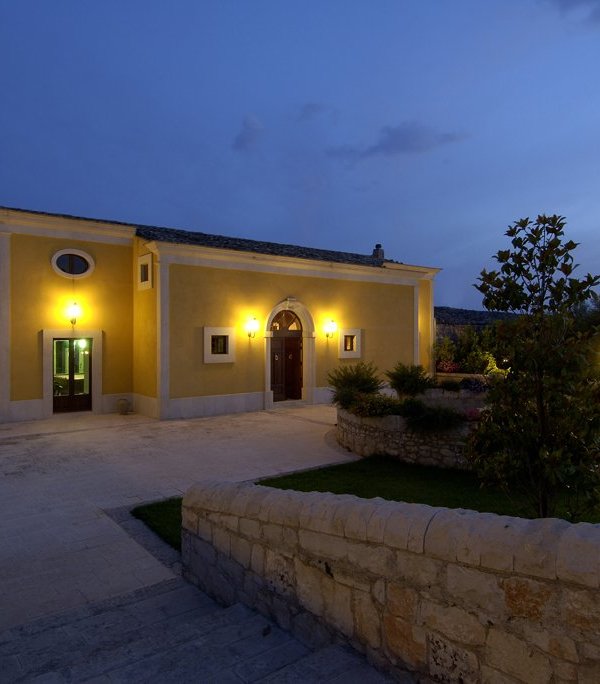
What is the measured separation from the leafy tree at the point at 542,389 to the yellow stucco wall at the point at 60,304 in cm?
1287

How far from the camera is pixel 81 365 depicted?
→ 1502 cm

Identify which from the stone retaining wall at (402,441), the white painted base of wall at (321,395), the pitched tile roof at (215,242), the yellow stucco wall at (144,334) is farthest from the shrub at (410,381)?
the yellow stucco wall at (144,334)

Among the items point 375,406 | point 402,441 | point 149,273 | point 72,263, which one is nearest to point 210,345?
point 149,273

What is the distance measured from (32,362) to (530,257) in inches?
528

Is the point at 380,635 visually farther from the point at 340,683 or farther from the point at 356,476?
the point at 356,476

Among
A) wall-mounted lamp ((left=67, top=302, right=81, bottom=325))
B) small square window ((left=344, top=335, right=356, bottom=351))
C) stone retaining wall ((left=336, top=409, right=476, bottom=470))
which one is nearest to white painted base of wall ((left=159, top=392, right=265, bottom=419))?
wall-mounted lamp ((left=67, top=302, right=81, bottom=325))

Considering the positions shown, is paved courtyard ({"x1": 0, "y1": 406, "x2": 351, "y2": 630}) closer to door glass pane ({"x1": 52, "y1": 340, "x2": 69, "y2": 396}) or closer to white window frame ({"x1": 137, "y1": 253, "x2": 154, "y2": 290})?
door glass pane ({"x1": 52, "y1": 340, "x2": 69, "y2": 396})

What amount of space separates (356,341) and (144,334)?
306 inches

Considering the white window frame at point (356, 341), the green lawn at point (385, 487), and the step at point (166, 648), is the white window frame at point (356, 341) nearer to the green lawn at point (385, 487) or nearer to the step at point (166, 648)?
the green lawn at point (385, 487)

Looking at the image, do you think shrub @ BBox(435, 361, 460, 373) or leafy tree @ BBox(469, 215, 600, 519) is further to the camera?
shrub @ BBox(435, 361, 460, 373)

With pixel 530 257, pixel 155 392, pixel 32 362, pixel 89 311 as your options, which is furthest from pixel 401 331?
pixel 530 257

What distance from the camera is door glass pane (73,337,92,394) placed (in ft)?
48.8

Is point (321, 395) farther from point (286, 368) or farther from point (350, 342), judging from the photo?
point (350, 342)

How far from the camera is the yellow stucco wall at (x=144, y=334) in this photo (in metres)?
14.5
